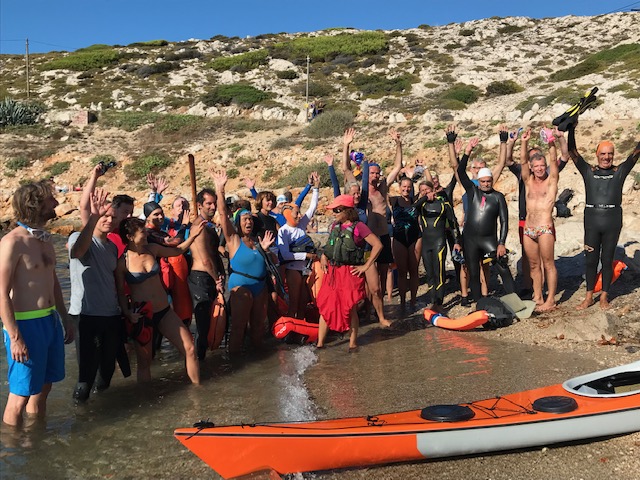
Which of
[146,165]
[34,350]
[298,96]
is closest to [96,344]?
[34,350]

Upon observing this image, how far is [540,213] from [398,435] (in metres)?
4.37

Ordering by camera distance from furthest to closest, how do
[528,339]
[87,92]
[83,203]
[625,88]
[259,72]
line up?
[259,72] → [87,92] → [625,88] → [528,339] → [83,203]

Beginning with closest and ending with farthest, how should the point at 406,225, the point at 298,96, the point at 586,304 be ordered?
the point at 586,304 → the point at 406,225 → the point at 298,96

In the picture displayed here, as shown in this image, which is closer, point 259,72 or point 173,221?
point 173,221

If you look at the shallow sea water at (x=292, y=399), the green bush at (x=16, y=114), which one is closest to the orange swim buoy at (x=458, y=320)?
the shallow sea water at (x=292, y=399)

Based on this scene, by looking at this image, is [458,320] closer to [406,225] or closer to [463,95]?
[406,225]

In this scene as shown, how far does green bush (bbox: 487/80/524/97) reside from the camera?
30480 mm

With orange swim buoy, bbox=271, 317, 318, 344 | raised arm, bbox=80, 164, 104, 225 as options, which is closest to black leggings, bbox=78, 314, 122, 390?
raised arm, bbox=80, 164, 104, 225

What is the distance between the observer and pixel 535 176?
7.30 meters

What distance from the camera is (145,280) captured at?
206 inches

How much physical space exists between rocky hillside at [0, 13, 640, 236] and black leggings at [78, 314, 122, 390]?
964 cm

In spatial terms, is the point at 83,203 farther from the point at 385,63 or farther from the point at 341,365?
the point at 385,63

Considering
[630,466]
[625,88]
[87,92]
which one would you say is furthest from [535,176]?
[87,92]

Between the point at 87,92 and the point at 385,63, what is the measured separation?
2110 centimetres
